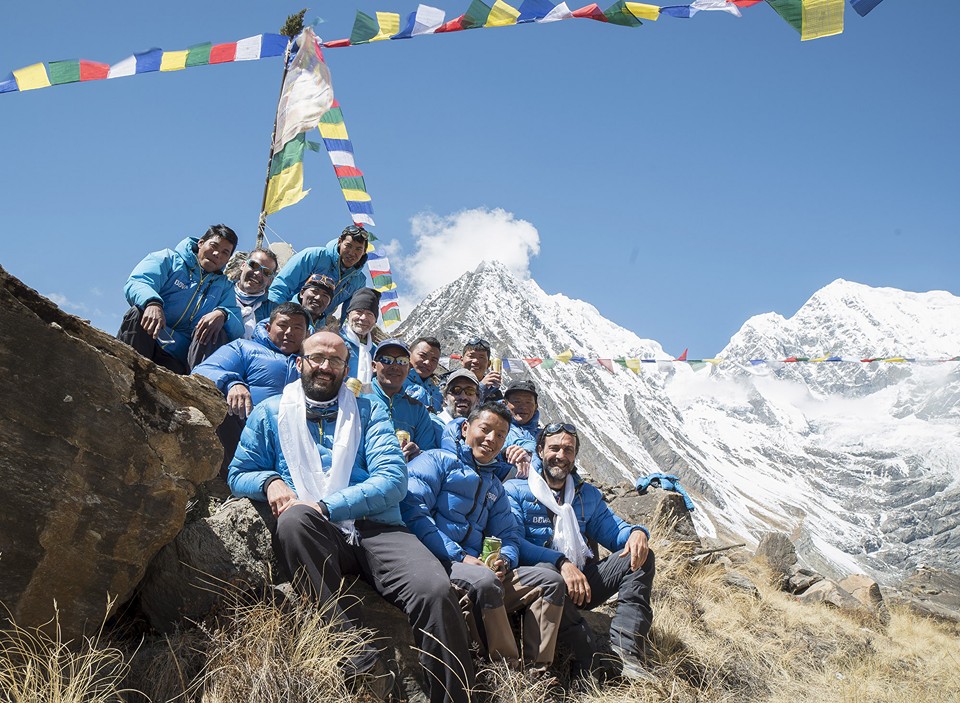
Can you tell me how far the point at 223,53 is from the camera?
984cm

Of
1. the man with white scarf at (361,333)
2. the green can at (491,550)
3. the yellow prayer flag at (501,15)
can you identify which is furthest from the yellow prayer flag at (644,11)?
the green can at (491,550)

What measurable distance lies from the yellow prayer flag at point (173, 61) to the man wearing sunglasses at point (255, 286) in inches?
196

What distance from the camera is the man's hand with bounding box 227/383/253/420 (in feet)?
15.2

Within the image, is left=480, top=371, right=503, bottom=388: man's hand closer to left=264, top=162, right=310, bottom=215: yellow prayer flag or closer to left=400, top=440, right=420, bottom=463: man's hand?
left=400, top=440, right=420, bottom=463: man's hand

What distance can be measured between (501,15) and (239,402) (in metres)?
6.53

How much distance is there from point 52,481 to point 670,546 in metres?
6.93

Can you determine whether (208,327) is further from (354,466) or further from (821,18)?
(821,18)

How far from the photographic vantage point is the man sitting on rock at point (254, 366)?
476cm

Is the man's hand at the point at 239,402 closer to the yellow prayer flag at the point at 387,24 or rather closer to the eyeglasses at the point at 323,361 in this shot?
the eyeglasses at the point at 323,361

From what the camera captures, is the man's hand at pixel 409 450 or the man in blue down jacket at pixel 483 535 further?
the man's hand at pixel 409 450

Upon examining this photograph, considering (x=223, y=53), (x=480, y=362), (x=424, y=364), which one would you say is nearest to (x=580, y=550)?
(x=424, y=364)

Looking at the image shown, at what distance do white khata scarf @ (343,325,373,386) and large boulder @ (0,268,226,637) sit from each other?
2.77m

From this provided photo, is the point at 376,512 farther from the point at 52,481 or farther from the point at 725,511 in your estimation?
the point at 725,511

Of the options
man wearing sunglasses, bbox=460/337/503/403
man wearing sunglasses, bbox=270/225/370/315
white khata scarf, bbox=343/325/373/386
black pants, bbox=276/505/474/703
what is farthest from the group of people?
man wearing sunglasses, bbox=460/337/503/403
